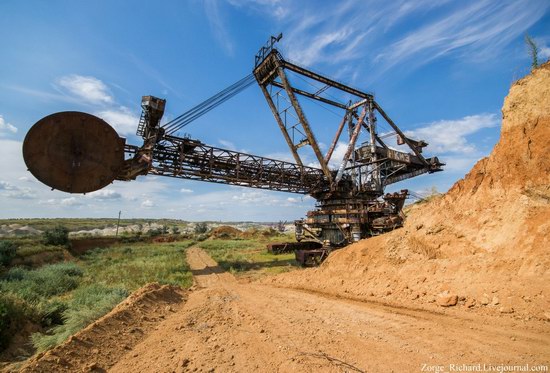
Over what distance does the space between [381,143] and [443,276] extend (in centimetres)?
1793

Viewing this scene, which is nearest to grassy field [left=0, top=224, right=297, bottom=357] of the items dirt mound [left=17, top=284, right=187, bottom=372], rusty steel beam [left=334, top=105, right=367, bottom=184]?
dirt mound [left=17, top=284, right=187, bottom=372]

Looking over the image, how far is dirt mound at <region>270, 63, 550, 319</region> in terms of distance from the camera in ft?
20.7

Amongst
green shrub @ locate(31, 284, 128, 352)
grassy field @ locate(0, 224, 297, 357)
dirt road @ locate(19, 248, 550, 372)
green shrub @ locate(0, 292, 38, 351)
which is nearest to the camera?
dirt road @ locate(19, 248, 550, 372)

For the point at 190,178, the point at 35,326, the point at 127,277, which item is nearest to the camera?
the point at 35,326

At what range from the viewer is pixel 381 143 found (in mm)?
23719

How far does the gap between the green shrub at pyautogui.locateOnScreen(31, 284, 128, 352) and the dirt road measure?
124 centimetres

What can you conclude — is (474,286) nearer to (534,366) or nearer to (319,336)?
(534,366)

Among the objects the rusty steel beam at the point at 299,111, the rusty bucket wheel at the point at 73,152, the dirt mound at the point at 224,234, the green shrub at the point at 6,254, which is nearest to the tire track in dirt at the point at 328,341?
the rusty bucket wheel at the point at 73,152

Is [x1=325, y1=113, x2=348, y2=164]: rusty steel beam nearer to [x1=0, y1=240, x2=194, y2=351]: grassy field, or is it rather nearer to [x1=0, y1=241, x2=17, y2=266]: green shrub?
[x1=0, y1=240, x2=194, y2=351]: grassy field

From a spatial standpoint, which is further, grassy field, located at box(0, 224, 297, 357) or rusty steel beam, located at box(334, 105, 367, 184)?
rusty steel beam, located at box(334, 105, 367, 184)

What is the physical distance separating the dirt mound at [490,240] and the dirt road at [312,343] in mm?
932

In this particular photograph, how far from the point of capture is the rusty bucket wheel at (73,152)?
35.8ft

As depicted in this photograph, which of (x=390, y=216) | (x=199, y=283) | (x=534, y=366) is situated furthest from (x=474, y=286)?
(x=199, y=283)

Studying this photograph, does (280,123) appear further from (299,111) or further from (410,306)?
(410,306)
